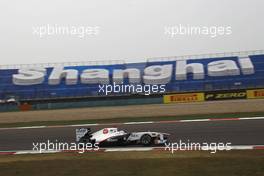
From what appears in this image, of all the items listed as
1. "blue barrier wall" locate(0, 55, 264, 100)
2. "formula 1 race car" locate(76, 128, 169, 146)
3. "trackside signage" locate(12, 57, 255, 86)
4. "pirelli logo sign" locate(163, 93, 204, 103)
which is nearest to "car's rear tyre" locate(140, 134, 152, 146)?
"formula 1 race car" locate(76, 128, 169, 146)

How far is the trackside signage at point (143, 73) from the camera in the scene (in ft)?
139

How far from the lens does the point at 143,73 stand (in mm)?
43750

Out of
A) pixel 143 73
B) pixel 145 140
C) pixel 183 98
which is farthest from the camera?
pixel 143 73

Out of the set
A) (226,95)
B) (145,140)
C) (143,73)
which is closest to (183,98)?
(226,95)

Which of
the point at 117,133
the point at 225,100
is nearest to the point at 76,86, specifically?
the point at 225,100

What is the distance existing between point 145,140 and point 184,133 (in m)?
2.48


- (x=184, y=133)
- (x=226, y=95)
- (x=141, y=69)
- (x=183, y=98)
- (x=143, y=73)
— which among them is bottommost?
(x=184, y=133)

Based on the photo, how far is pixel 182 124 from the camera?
17016 mm

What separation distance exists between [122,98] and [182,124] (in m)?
16.2

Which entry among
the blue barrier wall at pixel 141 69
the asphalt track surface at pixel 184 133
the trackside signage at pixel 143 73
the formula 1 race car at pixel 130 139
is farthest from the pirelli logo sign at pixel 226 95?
the formula 1 race car at pixel 130 139

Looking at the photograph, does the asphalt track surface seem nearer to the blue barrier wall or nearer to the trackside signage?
the blue barrier wall

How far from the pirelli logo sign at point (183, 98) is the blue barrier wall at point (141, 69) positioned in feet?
30.3

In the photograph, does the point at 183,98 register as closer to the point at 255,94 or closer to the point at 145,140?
the point at 255,94

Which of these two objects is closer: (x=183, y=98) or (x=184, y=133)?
(x=184, y=133)
